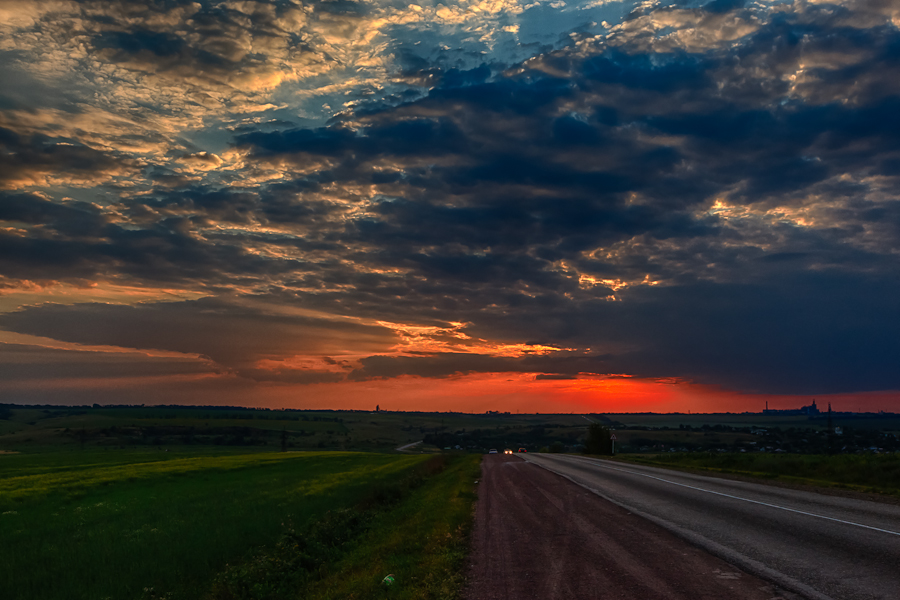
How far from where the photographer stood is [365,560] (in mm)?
15672

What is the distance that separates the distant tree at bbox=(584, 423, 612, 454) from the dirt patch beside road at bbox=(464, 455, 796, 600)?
9166cm

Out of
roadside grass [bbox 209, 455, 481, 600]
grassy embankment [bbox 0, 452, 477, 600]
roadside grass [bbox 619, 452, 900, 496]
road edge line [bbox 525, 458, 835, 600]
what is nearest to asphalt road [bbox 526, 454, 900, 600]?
road edge line [bbox 525, 458, 835, 600]

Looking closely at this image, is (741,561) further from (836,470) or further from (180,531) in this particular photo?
(836,470)

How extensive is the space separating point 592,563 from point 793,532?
5758 millimetres

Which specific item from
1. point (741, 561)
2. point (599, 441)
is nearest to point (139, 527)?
point (741, 561)

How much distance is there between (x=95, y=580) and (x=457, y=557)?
11.8m

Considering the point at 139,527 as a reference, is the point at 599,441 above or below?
below

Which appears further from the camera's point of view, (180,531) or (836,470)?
(836,470)

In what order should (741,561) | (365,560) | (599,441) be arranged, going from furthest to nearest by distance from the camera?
(599,441)
(365,560)
(741,561)

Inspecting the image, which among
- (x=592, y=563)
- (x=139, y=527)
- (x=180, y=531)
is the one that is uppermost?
(x=592, y=563)

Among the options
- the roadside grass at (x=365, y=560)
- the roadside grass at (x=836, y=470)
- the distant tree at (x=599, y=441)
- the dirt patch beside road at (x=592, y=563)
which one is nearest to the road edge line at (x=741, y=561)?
the dirt patch beside road at (x=592, y=563)

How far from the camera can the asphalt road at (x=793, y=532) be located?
945 cm

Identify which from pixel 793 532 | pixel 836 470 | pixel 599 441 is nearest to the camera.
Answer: pixel 793 532

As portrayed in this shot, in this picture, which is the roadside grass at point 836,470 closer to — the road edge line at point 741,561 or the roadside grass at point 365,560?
the road edge line at point 741,561
